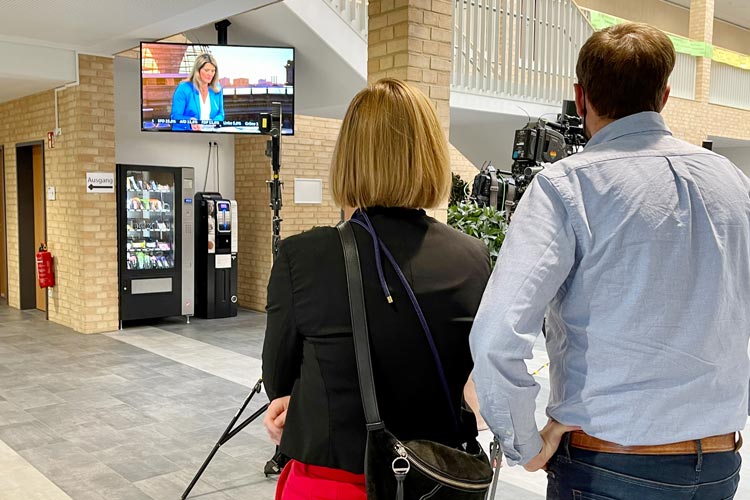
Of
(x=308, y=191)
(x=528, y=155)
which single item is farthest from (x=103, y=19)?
(x=528, y=155)

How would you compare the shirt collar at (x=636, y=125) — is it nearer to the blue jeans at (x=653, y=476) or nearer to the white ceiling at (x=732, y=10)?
the blue jeans at (x=653, y=476)

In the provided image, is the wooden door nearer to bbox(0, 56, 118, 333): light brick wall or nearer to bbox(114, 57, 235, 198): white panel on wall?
bbox(0, 56, 118, 333): light brick wall

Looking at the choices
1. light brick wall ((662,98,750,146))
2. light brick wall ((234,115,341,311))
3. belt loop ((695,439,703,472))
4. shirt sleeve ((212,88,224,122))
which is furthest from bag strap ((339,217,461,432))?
light brick wall ((662,98,750,146))

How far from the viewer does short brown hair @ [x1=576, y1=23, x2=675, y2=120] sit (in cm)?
122

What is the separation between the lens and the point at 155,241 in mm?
7754

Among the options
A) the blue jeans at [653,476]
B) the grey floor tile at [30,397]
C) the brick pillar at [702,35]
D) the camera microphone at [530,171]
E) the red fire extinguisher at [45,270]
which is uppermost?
the brick pillar at [702,35]

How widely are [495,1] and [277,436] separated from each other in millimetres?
7589

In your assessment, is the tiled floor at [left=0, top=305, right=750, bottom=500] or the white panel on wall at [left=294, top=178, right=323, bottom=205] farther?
the white panel on wall at [left=294, top=178, right=323, bottom=205]

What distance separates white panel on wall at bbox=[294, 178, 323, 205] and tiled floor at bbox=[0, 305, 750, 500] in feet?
6.08

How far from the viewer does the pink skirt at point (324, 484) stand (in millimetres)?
1295

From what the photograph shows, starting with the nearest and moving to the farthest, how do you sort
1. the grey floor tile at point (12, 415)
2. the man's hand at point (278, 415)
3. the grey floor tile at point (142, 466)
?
the man's hand at point (278, 415)
the grey floor tile at point (142, 466)
the grey floor tile at point (12, 415)

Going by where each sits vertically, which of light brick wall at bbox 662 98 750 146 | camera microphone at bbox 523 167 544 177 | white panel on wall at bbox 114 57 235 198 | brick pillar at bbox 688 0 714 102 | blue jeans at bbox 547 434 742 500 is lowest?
blue jeans at bbox 547 434 742 500

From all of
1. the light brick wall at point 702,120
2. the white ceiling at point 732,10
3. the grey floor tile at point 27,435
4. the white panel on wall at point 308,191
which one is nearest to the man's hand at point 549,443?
the grey floor tile at point 27,435

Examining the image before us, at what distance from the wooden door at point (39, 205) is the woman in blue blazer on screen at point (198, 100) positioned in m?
2.67
